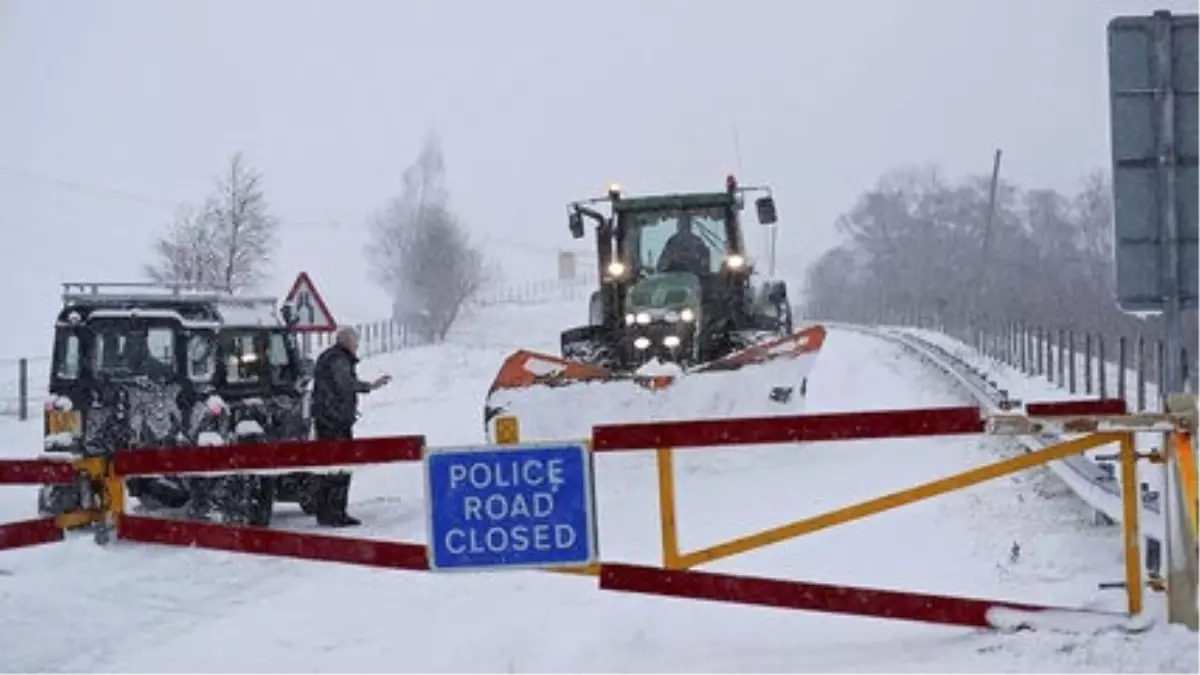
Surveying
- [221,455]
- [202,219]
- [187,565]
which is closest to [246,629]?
[221,455]

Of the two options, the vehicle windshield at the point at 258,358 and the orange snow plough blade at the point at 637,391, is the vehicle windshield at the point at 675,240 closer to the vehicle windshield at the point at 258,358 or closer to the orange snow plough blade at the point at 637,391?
the orange snow plough blade at the point at 637,391

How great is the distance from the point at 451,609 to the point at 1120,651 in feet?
11.6

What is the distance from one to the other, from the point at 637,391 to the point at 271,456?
781 cm

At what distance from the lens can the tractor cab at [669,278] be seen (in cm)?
1636

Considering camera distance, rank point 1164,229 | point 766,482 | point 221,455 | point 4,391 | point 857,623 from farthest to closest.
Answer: point 4,391 → point 766,482 → point 1164,229 → point 857,623 → point 221,455

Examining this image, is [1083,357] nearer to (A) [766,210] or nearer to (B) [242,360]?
(A) [766,210]

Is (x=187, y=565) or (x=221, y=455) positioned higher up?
(x=221, y=455)

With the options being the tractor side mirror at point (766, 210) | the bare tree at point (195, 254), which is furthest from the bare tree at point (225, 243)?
the tractor side mirror at point (766, 210)

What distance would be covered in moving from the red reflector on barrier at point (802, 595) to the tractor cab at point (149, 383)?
6.27 meters

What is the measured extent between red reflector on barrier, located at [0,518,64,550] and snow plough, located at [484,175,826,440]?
20.5ft

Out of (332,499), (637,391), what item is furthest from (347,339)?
(637,391)

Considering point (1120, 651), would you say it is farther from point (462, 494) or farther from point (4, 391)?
point (4, 391)

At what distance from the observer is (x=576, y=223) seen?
17.6 m

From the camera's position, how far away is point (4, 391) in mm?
33969
